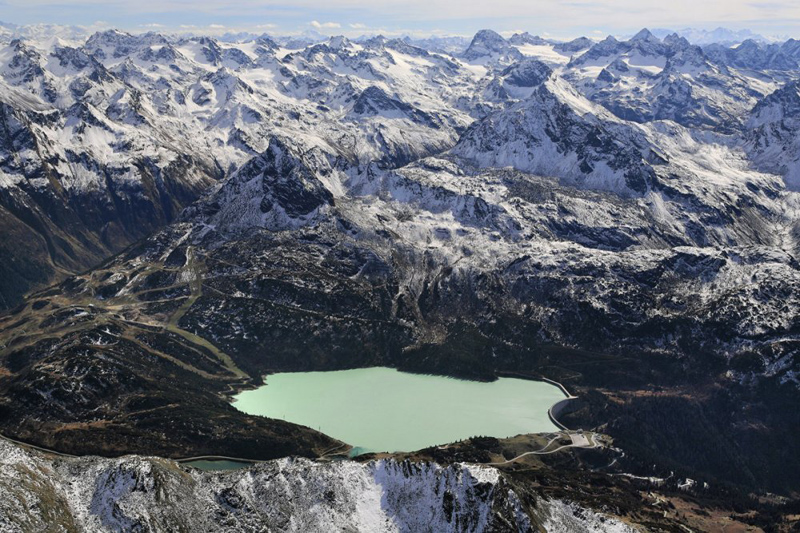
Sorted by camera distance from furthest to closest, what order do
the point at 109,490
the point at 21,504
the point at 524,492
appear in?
the point at 524,492
the point at 109,490
the point at 21,504

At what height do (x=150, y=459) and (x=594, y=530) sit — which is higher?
(x=150, y=459)

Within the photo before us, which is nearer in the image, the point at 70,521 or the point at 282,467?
the point at 70,521

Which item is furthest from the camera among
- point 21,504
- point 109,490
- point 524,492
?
point 524,492

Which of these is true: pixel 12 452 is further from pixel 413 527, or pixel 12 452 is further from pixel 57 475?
pixel 413 527

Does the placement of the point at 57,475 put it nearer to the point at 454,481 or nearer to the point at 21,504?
the point at 21,504

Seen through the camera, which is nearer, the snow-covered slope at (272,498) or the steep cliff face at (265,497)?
the steep cliff face at (265,497)

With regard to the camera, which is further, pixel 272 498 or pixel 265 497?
pixel 265 497

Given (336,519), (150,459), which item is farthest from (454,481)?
(150,459)

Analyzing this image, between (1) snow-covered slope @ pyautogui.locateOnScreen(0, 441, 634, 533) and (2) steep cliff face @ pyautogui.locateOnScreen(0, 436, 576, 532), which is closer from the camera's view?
(2) steep cliff face @ pyautogui.locateOnScreen(0, 436, 576, 532)

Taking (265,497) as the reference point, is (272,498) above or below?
below
